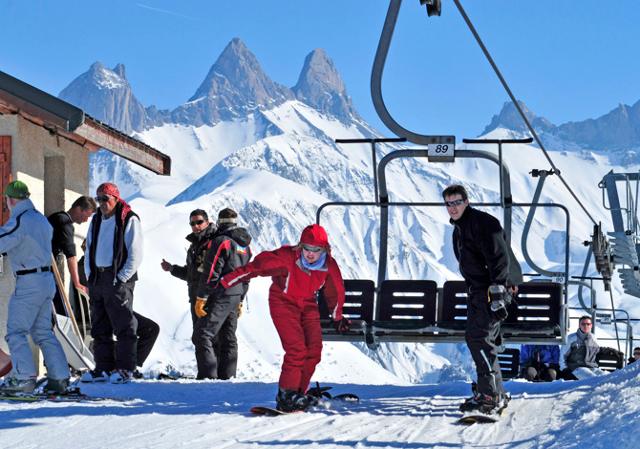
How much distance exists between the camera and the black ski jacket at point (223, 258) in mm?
9625

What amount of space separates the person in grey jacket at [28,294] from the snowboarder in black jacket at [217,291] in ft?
6.57

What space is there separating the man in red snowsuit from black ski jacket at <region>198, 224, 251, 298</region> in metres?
2.20

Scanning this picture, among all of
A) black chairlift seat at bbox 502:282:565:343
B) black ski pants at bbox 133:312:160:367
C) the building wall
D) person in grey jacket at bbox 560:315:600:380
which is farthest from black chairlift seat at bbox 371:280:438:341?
person in grey jacket at bbox 560:315:600:380

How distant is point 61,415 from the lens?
688 cm

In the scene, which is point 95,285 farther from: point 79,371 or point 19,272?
point 79,371

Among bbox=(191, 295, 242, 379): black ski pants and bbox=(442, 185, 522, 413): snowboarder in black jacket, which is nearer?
bbox=(442, 185, 522, 413): snowboarder in black jacket

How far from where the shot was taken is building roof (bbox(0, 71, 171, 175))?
9859 millimetres

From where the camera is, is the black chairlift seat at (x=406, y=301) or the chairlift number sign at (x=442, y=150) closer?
the chairlift number sign at (x=442, y=150)

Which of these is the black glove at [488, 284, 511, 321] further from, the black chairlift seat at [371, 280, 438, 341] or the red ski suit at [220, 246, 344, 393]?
the black chairlift seat at [371, 280, 438, 341]

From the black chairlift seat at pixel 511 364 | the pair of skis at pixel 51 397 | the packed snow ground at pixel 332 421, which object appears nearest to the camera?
the packed snow ground at pixel 332 421

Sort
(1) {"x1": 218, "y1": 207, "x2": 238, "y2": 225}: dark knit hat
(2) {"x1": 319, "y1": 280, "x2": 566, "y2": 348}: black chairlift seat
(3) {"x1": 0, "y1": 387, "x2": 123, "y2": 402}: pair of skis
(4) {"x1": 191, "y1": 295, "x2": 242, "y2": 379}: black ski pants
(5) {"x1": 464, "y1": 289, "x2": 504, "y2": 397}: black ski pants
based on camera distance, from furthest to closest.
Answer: (1) {"x1": 218, "y1": 207, "x2": 238, "y2": 225}: dark knit hat
(4) {"x1": 191, "y1": 295, "x2": 242, "y2": 379}: black ski pants
(2) {"x1": 319, "y1": 280, "x2": 566, "y2": 348}: black chairlift seat
(3) {"x1": 0, "y1": 387, "x2": 123, "y2": 402}: pair of skis
(5) {"x1": 464, "y1": 289, "x2": 504, "y2": 397}: black ski pants

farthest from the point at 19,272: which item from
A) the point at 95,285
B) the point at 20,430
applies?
the point at 20,430

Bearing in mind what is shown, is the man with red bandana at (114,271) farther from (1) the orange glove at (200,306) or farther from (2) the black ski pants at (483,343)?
(2) the black ski pants at (483,343)

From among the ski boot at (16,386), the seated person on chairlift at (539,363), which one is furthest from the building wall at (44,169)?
the seated person on chairlift at (539,363)
